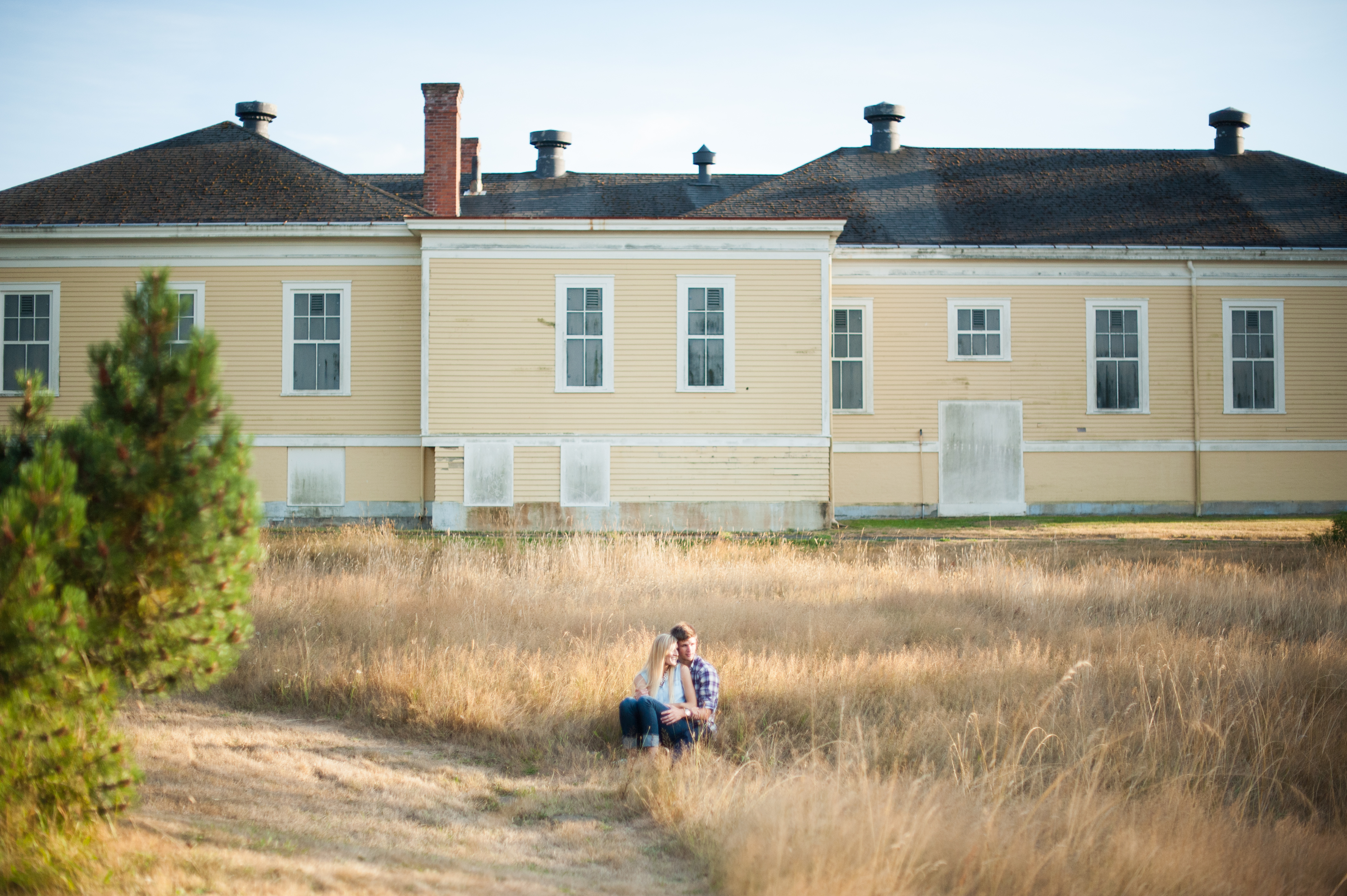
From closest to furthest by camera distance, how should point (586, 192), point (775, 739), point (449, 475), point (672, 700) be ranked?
point (672, 700) < point (775, 739) < point (449, 475) < point (586, 192)

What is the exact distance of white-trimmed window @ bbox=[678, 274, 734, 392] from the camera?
679 inches

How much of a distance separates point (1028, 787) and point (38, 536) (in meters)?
5.41

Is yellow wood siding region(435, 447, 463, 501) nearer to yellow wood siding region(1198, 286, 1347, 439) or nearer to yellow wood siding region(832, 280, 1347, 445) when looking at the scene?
yellow wood siding region(832, 280, 1347, 445)

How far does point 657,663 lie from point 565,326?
11586 mm

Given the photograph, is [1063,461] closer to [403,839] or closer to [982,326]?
[982,326]

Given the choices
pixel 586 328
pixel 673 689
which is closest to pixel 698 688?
pixel 673 689

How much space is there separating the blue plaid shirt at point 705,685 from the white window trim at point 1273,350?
17.1m

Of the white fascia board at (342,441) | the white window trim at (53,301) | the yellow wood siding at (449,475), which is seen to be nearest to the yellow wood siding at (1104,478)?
the yellow wood siding at (449,475)

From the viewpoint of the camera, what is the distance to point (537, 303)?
17188 millimetres

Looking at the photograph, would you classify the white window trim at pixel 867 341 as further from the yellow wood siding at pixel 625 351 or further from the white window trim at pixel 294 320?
the white window trim at pixel 294 320

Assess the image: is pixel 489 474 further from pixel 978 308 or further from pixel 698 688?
pixel 698 688

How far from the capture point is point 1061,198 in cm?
2077

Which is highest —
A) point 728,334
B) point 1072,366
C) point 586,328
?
point 586,328

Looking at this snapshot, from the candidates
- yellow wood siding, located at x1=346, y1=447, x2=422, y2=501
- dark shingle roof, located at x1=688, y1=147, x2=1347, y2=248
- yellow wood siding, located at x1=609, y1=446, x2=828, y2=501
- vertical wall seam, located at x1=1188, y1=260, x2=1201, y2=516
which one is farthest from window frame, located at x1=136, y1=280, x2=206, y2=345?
vertical wall seam, located at x1=1188, y1=260, x2=1201, y2=516
